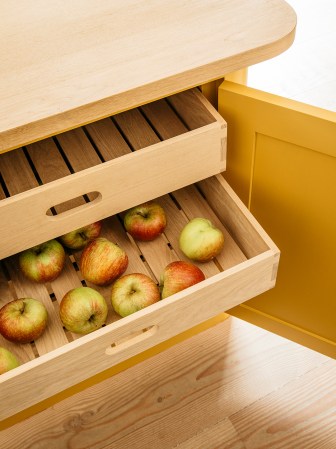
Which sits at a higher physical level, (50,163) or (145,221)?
(50,163)

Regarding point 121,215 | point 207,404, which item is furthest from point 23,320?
point 207,404

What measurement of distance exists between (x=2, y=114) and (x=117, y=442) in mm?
823

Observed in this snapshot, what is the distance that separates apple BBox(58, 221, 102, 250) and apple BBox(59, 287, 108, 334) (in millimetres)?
112

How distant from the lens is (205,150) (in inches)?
34.4

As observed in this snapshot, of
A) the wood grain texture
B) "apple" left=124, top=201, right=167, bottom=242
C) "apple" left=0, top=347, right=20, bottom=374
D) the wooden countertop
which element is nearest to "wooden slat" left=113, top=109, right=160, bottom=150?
"apple" left=124, top=201, right=167, bottom=242

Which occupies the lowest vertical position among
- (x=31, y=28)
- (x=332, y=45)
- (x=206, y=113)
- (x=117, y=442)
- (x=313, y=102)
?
(x=117, y=442)

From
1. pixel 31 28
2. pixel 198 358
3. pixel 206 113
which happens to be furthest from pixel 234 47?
pixel 198 358

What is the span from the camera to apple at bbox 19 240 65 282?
93cm

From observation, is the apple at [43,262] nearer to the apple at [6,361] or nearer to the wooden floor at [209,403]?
the apple at [6,361]

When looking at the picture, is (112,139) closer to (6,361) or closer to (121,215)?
(121,215)

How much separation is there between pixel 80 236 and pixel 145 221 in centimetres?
11

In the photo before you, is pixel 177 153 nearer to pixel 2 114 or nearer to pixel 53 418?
pixel 2 114

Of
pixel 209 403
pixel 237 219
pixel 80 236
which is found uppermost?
pixel 80 236

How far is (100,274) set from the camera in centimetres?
92
